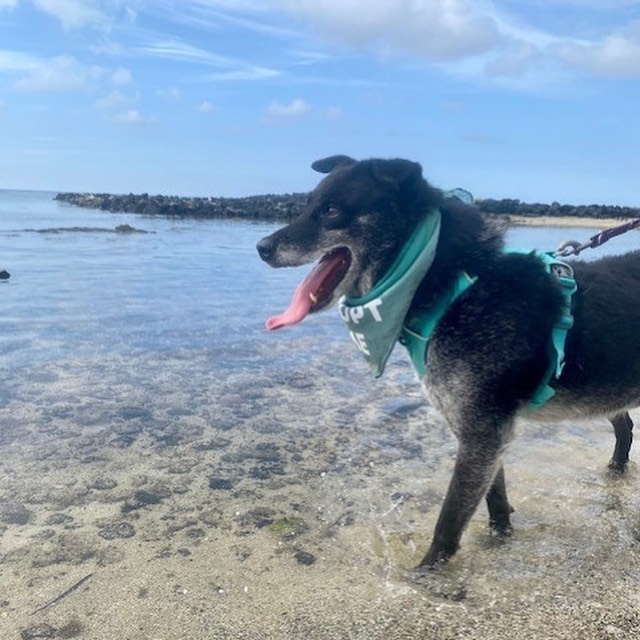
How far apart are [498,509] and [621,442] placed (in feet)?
4.94

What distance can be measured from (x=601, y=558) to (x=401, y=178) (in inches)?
103

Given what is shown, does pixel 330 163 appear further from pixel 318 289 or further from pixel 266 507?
pixel 266 507

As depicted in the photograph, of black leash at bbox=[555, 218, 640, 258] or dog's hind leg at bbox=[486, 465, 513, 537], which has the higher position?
black leash at bbox=[555, 218, 640, 258]

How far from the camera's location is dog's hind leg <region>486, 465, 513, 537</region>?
445 centimetres

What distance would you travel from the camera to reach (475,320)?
3938 millimetres

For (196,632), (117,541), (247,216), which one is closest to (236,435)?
(117,541)

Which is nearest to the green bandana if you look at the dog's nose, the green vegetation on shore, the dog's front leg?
the dog's nose

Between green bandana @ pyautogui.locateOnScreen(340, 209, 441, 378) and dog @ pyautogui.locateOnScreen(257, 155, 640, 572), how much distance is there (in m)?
0.07

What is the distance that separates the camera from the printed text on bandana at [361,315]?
4.05 metres

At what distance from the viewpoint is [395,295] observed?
3.99m

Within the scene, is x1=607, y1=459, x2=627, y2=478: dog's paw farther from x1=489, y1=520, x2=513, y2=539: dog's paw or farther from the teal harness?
the teal harness

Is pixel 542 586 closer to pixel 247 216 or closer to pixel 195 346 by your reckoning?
pixel 195 346

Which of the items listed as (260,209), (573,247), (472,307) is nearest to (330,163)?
(472,307)

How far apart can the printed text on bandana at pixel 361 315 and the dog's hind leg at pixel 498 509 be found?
1.23 meters
